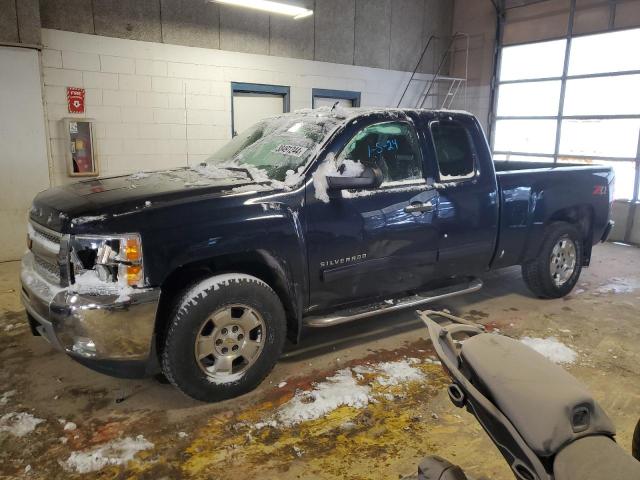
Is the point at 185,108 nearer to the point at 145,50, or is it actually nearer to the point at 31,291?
the point at 145,50

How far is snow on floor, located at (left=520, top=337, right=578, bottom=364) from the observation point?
3.76 meters

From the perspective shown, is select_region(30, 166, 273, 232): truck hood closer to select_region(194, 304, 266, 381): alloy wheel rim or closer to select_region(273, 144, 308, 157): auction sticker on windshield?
select_region(273, 144, 308, 157): auction sticker on windshield

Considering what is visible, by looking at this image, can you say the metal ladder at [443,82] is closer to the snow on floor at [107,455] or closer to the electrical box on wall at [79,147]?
the electrical box on wall at [79,147]

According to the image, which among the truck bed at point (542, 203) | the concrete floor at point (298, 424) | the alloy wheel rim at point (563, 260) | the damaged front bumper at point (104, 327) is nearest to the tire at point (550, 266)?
the alloy wheel rim at point (563, 260)

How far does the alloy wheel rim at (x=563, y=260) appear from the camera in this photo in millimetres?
4977

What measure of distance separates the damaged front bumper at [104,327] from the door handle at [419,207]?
74.8 inches

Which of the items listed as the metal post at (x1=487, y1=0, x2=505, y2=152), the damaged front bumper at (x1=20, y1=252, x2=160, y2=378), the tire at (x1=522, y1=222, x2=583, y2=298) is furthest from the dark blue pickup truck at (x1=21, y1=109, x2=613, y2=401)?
the metal post at (x1=487, y1=0, x2=505, y2=152)

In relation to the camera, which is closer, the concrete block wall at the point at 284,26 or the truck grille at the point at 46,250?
the truck grille at the point at 46,250

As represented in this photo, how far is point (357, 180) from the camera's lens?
3.23m

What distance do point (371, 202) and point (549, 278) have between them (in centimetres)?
260

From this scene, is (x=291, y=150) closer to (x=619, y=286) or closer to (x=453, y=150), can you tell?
(x=453, y=150)

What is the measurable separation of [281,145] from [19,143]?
459 cm

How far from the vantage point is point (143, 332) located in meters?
2.70

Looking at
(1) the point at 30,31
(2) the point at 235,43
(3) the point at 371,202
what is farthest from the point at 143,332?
(2) the point at 235,43
